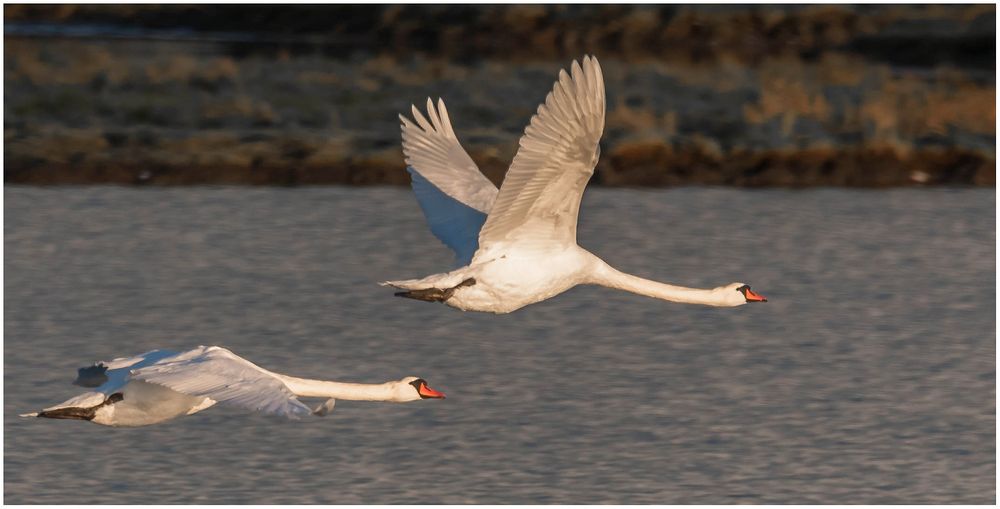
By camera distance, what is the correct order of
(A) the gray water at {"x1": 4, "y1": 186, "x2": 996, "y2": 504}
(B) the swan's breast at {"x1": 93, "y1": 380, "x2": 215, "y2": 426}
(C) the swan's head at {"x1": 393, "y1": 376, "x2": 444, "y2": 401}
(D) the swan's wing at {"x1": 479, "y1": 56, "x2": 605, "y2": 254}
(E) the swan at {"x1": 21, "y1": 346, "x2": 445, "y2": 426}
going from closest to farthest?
1. (E) the swan at {"x1": 21, "y1": 346, "x2": 445, "y2": 426}
2. (D) the swan's wing at {"x1": 479, "y1": 56, "x2": 605, "y2": 254}
3. (B) the swan's breast at {"x1": 93, "y1": 380, "x2": 215, "y2": 426}
4. (C) the swan's head at {"x1": 393, "y1": 376, "x2": 444, "y2": 401}
5. (A) the gray water at {"x1": 4, "y1": 186, "x2": 996, "y2": 504}

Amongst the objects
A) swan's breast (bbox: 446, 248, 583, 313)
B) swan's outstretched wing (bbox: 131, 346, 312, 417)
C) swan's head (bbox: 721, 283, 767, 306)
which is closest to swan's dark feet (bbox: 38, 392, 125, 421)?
swan's outstretched wing (bbox: 131, 346, 312, 417)

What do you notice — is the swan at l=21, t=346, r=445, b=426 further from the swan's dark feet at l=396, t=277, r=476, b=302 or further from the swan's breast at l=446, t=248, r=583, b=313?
the swan's breast at l=446, t=248, r=583, b=313

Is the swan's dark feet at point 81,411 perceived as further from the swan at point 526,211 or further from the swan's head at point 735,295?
the swan's head at point 735,295

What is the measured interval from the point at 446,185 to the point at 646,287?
1595 mm

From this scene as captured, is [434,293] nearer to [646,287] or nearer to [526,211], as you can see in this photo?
[526,211]

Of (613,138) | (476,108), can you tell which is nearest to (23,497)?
(613,138)

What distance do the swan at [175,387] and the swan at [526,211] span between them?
2.48ft

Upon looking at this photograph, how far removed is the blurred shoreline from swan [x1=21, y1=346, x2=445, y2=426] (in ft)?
39.7

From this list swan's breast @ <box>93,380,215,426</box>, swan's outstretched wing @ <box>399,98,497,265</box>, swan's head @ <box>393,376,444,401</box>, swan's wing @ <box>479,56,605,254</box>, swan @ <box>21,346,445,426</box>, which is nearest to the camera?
swan @ <box>21,346,445,426</box>

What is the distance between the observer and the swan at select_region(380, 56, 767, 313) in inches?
427

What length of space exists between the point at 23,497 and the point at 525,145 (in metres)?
4.04

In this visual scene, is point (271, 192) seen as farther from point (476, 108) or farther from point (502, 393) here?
point (502, 393)

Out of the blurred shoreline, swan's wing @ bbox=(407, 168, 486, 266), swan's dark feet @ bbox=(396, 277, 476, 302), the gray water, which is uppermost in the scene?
the blurred shoreline

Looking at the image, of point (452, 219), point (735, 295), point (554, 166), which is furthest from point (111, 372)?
point (735, 295)
